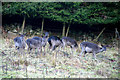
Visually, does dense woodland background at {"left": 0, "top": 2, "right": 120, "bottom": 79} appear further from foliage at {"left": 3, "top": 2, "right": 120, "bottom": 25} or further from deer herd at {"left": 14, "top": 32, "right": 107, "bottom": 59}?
deer herd at {"left": 14, "top": 32, "right": 107, "bottom": 59}

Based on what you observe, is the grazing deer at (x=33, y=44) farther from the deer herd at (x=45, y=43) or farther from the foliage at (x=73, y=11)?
the foliage at (x=73, y=11)

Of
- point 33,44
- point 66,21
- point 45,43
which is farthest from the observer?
point 66,21

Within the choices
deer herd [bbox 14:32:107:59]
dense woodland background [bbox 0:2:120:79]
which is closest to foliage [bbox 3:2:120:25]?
dense woodland background [bbox 0:2:120:79]

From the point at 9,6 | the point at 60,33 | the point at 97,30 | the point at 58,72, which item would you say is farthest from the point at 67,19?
the point at 58,72

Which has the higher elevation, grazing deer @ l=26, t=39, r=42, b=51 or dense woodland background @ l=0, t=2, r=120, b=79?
dense woodland background @ l=0, t=2, r=120, b=79

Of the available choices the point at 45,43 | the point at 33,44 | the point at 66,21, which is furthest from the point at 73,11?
the point at 33,44

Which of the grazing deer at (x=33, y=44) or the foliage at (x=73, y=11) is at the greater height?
the foliage at (x=73, y=11)

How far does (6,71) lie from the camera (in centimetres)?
536

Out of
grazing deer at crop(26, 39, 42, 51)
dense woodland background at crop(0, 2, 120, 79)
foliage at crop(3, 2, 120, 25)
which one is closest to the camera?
grazing deer at crop(26, 39, 42, 51)

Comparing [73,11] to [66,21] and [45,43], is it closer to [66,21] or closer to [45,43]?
[66,21]

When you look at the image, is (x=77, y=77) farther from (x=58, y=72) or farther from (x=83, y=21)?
(x=83, y=21)

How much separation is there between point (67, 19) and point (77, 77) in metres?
8.47

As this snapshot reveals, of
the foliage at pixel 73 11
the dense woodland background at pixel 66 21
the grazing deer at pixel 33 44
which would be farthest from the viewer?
the foliage at pixel 73 11

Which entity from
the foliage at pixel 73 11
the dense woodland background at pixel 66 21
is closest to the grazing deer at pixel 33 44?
the dense woodland background at pixel 66 21
